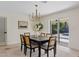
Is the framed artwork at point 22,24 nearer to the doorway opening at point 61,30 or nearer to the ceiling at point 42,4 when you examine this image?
the doorway opening at point 61,30

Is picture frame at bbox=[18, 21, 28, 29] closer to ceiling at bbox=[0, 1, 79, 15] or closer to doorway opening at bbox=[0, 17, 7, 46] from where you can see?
doorway opening at bbox=[0, 17, 7, 46]

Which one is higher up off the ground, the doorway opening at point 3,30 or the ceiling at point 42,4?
the ceiling at point 42,4

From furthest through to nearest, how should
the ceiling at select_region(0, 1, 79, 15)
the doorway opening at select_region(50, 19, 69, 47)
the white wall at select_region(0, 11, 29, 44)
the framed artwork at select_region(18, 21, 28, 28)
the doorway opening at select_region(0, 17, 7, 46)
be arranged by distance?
the framed artwork at select_region(18, 21, 28, 28) < the doorway opening at select_region(50, 19, 69, 47) < the white wall at select_region(0, 11, 29, 44) < the doorway opening at select_region(0, 17, 7, 46) < the ceiling at select_region(0, 1, 79, 15)

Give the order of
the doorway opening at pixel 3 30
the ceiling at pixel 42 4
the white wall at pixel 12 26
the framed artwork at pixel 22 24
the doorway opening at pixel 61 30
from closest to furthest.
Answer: the ceiling at pixel 42 4 < the doorway opening at pixel 3 30 < the white wall at pixel 12 26 < the doorway opening at pixel 61 30 < the framed artwork at pixel 22 24

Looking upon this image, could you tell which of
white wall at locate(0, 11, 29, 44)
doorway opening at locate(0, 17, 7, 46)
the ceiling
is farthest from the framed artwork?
the ceiling

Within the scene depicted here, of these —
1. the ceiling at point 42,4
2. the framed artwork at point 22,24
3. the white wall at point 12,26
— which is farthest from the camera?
the framed artwork at point 22,24

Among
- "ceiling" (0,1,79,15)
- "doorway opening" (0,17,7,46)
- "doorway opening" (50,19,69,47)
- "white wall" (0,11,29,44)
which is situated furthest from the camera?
"doorway opening" (50,19,69,47)

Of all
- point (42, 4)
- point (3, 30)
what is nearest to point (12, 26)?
point (3, 30)

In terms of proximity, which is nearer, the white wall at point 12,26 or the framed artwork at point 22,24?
the white wall at point 12,26

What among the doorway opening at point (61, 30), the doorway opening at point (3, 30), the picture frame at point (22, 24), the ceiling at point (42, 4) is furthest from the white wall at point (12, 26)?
the doorway opening at point (61, 30)

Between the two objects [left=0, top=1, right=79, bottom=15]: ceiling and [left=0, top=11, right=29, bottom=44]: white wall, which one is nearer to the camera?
[left=0, top=1, right=79, bottom=15]: ceiling

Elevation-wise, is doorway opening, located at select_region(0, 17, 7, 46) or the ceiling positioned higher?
the ceiling

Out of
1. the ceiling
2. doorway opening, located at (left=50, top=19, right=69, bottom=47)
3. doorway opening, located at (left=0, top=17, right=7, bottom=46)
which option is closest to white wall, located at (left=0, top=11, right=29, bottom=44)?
doorway opening, located at (left=0, top=17, right=7, bottom=46)

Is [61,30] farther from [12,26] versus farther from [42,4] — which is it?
[42,4]
